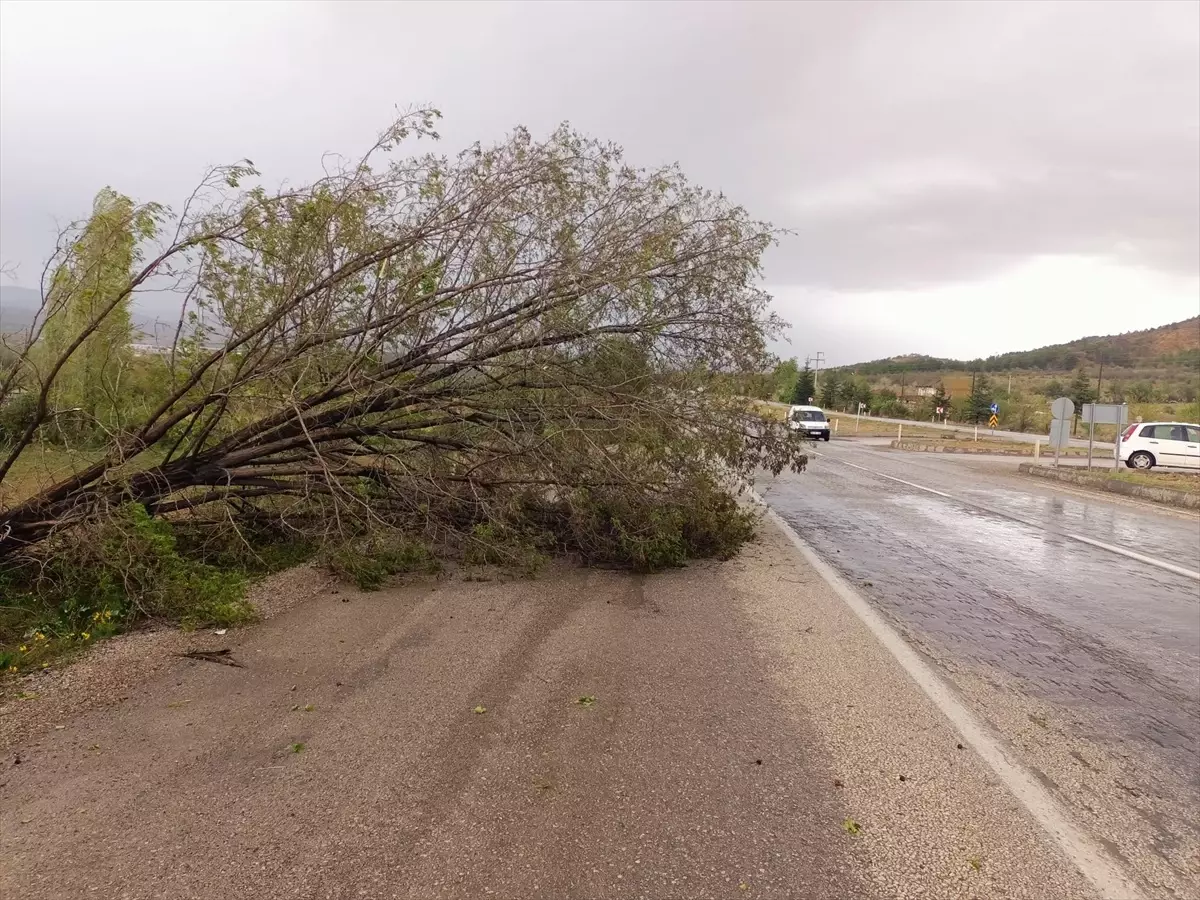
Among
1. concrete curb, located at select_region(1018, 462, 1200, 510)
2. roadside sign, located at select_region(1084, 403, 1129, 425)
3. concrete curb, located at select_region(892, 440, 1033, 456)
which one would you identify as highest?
roadside sign, located at select_region(1084, 403, 1129, 425)

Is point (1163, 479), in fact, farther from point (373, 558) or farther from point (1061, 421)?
point (373, 558)

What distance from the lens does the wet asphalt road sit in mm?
4449

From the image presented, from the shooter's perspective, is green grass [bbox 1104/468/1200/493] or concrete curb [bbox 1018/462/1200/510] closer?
concrete curb [bbox 1018/462/1200/510]

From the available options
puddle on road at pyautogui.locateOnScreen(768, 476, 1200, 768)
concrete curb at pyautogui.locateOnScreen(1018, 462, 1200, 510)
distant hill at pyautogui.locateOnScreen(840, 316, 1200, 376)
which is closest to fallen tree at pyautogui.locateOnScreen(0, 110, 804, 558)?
puddle on road at pyautogui.locateOnScreen(768, 476, 1200, 768)

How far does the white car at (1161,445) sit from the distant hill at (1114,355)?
7738 centimetres

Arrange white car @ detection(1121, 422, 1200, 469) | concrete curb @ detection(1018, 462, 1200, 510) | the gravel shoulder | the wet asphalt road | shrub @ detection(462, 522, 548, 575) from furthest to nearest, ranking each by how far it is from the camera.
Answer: white car @ detection(1121, 422, 1200, 469), concrete curb @ detection(1018, 462, 1200, 510), shrub @ detection(462, 522, 548, 575), the wet asphalt road, the gravel shoulder

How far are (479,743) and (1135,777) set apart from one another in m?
3.13

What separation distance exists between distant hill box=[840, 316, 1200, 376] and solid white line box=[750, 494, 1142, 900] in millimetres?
99702

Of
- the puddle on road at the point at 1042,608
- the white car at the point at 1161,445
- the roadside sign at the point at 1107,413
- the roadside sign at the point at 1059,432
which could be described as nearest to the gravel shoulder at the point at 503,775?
the puddle on road at the point at 1042,608

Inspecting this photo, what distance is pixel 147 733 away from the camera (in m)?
3.95

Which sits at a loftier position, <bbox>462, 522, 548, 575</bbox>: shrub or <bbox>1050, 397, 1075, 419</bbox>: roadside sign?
<bbox>1050, 397, 1075, 419</bbox>: roadside sign

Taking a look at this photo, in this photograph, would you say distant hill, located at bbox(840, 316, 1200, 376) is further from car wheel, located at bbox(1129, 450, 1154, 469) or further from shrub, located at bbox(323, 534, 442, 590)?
shrub, located at bbox(323, 534, 442, 590)

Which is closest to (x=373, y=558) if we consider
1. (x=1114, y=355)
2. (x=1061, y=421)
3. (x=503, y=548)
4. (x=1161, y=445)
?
(x=503, y=548)

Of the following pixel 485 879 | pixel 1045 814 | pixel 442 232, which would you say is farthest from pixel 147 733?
pixel 442 232
